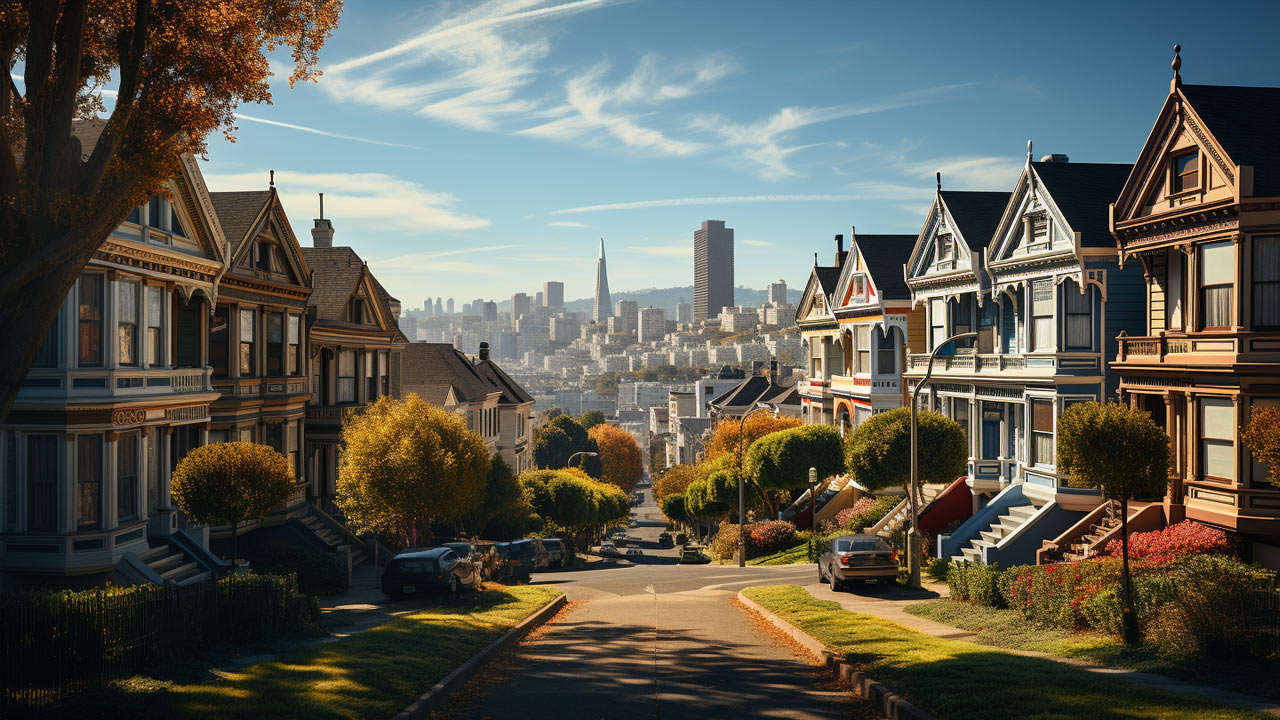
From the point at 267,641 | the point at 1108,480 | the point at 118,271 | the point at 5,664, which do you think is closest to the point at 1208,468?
the point at 1108,480

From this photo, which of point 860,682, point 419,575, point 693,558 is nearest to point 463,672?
point 860,682

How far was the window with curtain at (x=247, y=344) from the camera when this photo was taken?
32531 millimetres

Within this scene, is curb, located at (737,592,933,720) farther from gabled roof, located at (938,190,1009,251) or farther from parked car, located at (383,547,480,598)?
gabled roof, located at (938,190,1009,251)

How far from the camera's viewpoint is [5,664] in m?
12.5

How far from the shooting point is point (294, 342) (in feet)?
117

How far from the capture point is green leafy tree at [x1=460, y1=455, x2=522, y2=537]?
48781 mm

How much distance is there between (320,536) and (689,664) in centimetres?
1981

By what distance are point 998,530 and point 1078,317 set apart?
7.33 meters

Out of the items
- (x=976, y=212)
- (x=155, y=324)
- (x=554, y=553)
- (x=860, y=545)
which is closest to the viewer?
(x=155, y=324)

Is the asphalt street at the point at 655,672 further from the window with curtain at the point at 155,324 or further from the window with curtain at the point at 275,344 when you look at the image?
the window with curtain at the point at 275,344

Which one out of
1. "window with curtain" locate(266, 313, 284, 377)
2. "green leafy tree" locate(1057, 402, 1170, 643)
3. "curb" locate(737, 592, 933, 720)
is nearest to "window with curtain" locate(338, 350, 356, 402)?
"window with curtain" locate(266, 313, 284, 377)

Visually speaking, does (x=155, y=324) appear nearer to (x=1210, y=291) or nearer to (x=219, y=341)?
(x=219, y=341)

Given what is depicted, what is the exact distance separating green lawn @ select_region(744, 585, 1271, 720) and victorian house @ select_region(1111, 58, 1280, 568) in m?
8.92

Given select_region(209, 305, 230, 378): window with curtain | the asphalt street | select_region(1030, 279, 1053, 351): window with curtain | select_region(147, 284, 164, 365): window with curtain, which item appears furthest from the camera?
select_region(209, 305, 230, 378): window with curtain
